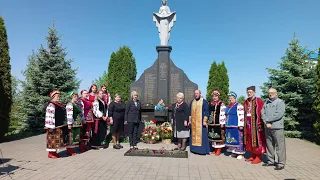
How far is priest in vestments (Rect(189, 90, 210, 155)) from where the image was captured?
678 centimetres

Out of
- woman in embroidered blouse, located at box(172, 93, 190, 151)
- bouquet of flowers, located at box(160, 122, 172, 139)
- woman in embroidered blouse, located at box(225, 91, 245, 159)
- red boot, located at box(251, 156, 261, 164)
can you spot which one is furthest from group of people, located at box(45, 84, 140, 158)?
red boot, located at box(251, 156, 261, 164)

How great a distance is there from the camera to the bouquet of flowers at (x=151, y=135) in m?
8.59

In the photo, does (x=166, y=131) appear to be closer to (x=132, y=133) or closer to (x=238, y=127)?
(x=132, y=133)

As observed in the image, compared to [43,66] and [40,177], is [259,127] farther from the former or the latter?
[43,66]

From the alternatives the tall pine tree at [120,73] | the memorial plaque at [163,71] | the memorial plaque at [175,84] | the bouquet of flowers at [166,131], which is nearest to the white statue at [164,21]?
the memorial plaque at [163,71]

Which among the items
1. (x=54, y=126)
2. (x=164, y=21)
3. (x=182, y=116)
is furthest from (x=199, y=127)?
(x=164, y=21)

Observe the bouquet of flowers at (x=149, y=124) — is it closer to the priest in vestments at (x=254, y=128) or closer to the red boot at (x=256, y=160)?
the priest in vestments at (x=254, y=128)

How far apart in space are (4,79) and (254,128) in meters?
9.45

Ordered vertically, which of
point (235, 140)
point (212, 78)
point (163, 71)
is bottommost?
point (235, 140)

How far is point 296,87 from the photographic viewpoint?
11664 mm

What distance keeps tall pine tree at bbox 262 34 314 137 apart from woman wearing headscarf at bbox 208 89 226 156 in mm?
6039

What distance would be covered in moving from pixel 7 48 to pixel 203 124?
8.59 metres

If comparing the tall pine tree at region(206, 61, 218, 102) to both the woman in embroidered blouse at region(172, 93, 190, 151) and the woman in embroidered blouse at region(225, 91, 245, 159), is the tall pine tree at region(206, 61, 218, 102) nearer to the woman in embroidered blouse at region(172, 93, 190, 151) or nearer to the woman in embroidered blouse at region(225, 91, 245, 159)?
the woman in embroidered blouse at region(172, 93, 190, 151)

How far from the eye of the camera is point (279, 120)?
17.5 feet
